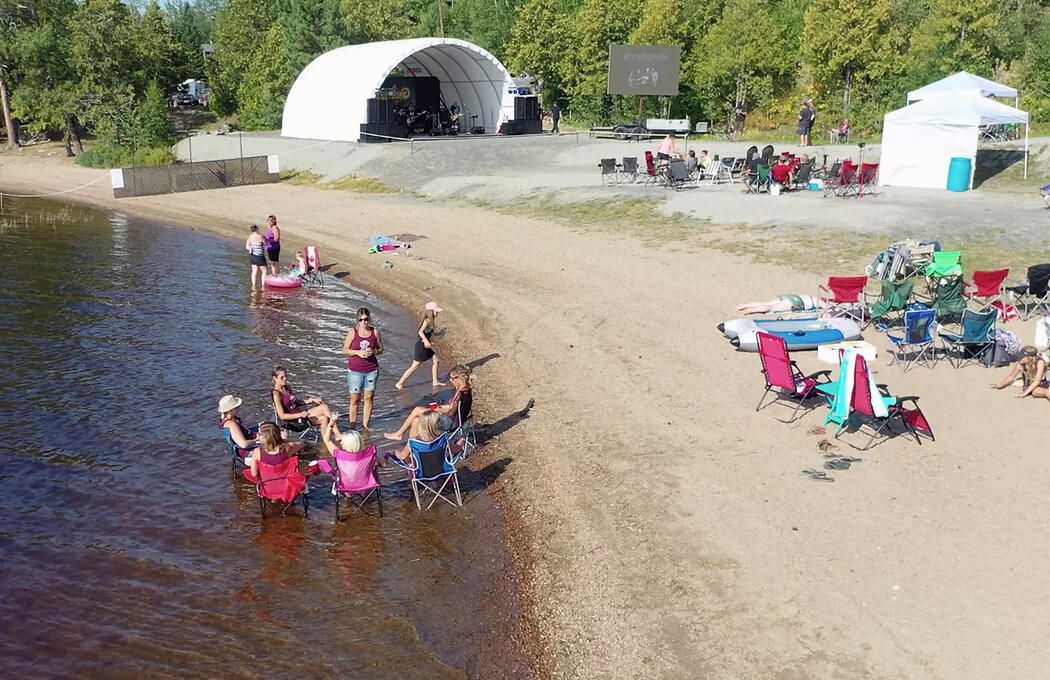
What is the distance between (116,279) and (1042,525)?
20.6 m

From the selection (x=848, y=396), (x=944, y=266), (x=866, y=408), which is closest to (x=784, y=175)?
(x=944, y=266)

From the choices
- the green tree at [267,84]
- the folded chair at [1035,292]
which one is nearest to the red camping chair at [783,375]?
the folded chair at [1035,292]

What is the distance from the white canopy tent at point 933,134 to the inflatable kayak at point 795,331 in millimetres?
13235

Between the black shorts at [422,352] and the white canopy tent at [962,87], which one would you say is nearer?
the black shorts at [422,352]

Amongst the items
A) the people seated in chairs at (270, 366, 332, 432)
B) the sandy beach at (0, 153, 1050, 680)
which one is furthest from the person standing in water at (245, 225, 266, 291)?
the people seated in chairs at (270, 366, 332, 432)

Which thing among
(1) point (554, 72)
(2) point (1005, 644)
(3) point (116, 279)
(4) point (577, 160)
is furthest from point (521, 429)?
(1) point (554, 72)

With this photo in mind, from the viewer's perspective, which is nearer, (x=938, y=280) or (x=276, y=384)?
(x=276, y=384)

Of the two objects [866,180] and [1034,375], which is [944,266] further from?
[866,180]

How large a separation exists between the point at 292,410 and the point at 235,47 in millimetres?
64354

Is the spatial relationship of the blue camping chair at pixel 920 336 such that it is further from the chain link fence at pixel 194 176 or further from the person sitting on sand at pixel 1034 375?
the chain link fence at pixel 194 176

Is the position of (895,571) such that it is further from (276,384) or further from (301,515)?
(276,384)

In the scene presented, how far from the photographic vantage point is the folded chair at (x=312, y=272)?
2172 cm

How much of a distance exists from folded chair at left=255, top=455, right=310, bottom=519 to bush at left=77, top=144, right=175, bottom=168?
38.4m

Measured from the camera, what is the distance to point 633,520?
969 centimetres
